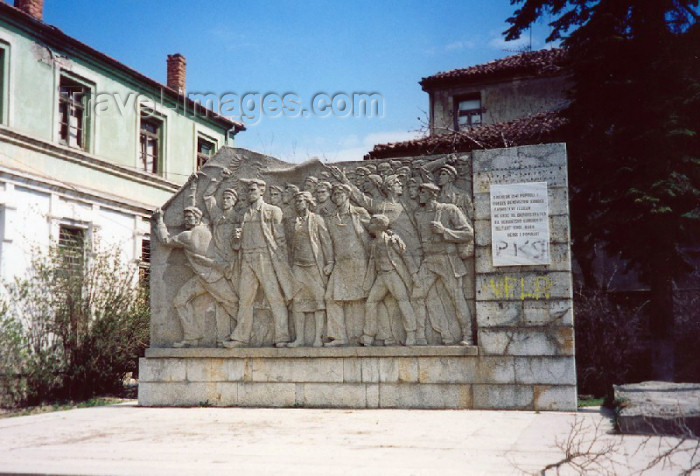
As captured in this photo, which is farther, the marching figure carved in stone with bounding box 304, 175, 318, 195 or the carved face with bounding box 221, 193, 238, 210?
the carved face with bounding box 221, 193, 238, 210

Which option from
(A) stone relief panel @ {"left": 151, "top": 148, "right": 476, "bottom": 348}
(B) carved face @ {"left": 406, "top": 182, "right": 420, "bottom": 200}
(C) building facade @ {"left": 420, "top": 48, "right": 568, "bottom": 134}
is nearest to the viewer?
(A) stone relief panel @ {"left": 151, "top": 148, "right": 476, "bottom": 348}

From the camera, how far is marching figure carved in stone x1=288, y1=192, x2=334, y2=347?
10211 mm

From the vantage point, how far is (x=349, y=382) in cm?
1003

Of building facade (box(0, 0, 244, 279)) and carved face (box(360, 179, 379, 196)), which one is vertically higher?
building facade (box(0, 0, 244, 279))

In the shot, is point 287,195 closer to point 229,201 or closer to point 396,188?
point 229,201

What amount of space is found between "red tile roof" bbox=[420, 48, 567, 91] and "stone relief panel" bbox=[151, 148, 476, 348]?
39.6ft

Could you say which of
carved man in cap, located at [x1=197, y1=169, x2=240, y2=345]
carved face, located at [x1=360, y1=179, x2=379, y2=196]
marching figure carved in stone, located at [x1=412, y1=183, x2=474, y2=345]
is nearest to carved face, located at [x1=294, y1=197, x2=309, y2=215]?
carved face, located at [x1=360, y1=179, x2=379, y2=196]

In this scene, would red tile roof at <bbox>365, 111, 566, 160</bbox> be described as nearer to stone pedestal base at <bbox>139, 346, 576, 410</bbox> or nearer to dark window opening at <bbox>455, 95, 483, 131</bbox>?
dark window opening at <bbox>455, 95, 483, 131</bbox>

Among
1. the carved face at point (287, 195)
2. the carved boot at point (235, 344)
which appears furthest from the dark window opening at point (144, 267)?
the carved face at point (287, 195)

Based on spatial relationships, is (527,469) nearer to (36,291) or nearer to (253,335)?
(253,335)

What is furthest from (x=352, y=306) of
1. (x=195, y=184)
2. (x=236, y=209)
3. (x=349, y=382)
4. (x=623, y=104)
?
(x=623, y=104)

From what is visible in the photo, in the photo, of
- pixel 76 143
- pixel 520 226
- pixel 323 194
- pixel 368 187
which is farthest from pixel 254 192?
pixel 76 143

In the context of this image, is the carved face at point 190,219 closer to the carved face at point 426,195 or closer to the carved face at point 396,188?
the carved face at point 396,188

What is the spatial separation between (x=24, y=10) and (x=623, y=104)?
13797 mm
